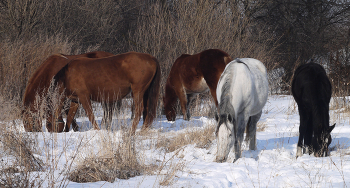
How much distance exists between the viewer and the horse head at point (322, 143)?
4.64 metres

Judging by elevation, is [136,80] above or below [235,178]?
above

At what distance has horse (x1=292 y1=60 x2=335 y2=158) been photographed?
4664 mm

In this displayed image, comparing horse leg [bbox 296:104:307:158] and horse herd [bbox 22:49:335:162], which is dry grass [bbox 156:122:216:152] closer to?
horse herd [bbox 22:49:335:162]

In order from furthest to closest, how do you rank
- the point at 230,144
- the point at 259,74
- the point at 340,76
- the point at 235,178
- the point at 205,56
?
the point at 340,76, the point at 205,56, the point at 259,74, the point at 230,144, the point at 235,178

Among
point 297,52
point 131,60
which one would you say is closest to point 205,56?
point 131,60

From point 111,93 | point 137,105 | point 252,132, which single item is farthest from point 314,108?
point 111,93

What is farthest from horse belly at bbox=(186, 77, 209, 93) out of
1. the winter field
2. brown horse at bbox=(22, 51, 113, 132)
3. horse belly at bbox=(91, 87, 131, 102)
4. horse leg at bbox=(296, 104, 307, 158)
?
horse leg at bbox=(296, 104, 307, 158)

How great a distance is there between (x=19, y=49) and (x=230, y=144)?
691cm

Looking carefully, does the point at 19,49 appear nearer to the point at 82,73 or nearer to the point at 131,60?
the point at 82,73

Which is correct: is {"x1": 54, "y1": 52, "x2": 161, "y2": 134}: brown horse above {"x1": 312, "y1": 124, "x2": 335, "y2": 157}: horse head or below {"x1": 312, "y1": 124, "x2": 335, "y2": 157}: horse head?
above

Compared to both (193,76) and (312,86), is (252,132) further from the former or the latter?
(193,76)

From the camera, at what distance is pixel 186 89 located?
28.7 feet

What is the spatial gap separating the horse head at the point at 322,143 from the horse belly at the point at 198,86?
12.1ft

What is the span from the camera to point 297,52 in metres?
19.4
